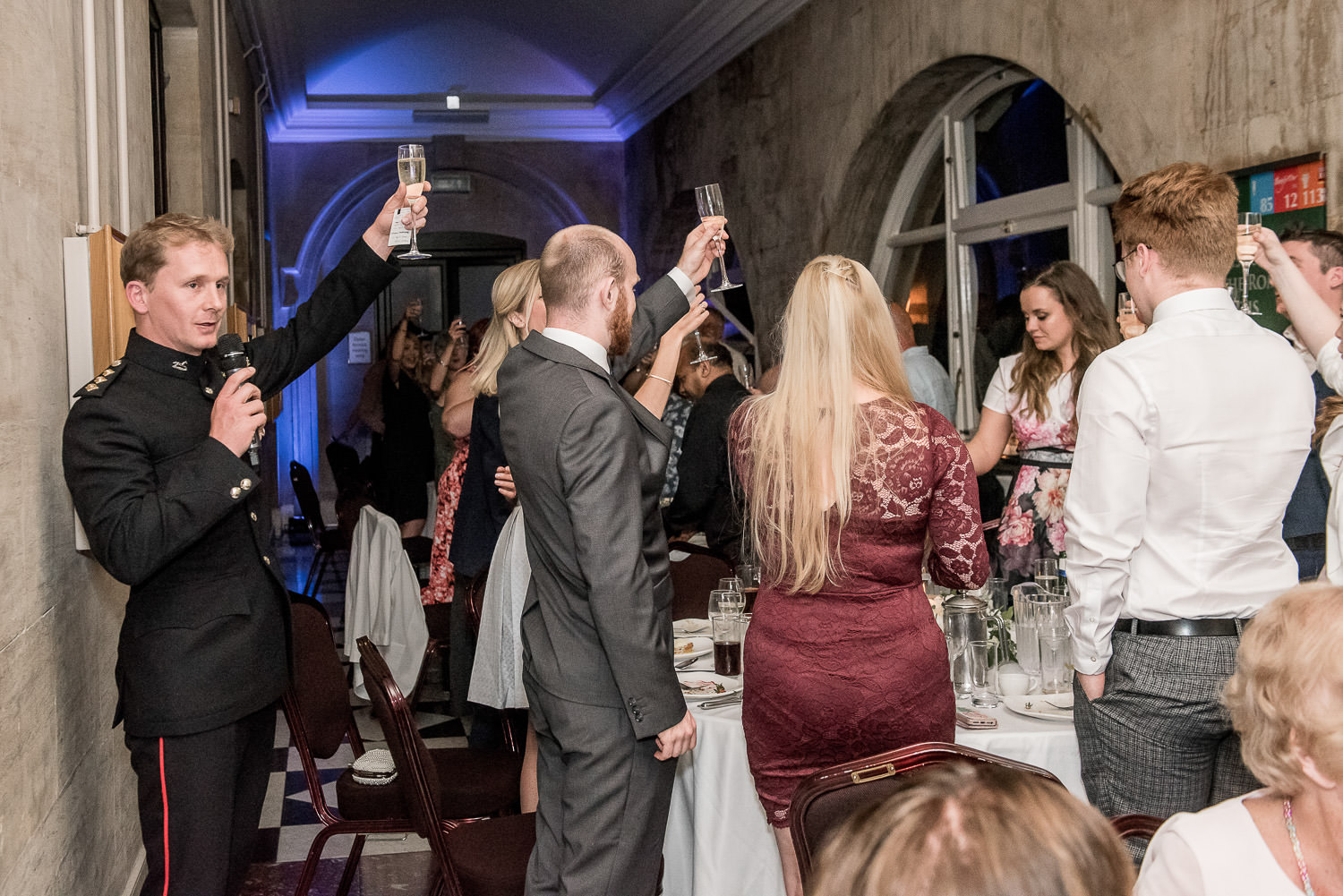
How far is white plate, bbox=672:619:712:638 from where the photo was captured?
321 centimetres

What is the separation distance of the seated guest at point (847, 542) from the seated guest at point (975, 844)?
4.33 ft

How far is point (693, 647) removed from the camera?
119 inches

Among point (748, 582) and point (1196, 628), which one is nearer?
point (1196, 628)

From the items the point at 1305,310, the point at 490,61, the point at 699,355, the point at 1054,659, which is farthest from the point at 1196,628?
the point at 490,61

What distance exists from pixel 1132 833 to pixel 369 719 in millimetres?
4099

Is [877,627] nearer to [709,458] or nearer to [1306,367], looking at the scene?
[1306,367]

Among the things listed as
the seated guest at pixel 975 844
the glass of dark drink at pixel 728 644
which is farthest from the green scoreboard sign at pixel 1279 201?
the seated guest at pixel 975 844

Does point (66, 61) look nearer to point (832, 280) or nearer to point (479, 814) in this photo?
point (832, 280)

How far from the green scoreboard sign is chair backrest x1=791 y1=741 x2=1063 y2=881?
2715mm

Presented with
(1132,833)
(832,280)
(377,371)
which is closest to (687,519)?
(832,280)

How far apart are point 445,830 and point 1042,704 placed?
1.30m

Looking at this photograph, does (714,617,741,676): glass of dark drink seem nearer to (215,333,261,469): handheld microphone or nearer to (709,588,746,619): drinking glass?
(709,588,746,619): drinking glass

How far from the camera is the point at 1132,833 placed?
1.74 m

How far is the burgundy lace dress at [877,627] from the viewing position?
2.21 m
